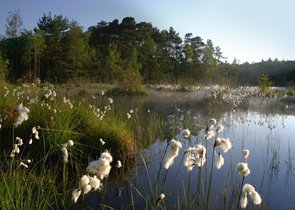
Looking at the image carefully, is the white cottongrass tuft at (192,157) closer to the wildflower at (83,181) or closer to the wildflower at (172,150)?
the wildflower at (172,150)

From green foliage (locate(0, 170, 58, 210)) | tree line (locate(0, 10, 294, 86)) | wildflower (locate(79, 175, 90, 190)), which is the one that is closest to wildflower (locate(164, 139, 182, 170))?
wildflower (locate(79, 175, 90, 190))

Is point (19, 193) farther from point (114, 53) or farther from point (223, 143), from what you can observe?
point (114, 53)

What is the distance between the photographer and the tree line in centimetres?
3425

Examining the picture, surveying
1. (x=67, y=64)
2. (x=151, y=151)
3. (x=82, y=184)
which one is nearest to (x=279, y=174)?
(x=151, y=151)

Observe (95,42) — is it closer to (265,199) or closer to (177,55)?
(177,55)

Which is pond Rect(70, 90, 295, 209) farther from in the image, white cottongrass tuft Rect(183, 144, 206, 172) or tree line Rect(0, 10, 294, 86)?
tree line Rect(0, 10, 294, 86)

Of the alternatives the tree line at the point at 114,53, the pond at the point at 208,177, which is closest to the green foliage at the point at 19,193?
the pond at the point at 208,177

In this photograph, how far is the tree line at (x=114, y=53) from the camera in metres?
34.2

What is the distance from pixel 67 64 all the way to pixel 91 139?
97.9 feet

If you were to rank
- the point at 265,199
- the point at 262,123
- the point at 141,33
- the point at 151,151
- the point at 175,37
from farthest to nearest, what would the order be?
the point at 175,37, the point at 141,33, the point at 262,123, the point at 151,151, the point at 265,199

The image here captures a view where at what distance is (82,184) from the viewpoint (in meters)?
1.83

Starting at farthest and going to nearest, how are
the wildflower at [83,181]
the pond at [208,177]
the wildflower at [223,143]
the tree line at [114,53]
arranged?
1. the tree line at [114,53]
2. the pond at [208,177]
3. the wildflower at [223,143]
4. the wildflower at [83,181]

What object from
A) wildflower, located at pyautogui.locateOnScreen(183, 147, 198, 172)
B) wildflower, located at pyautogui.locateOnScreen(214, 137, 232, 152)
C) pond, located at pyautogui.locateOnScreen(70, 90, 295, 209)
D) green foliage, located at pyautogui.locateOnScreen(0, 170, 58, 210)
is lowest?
pond, located at pyautogui.locateOnScreen(70, 90, 295, 209)

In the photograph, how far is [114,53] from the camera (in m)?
37.2
